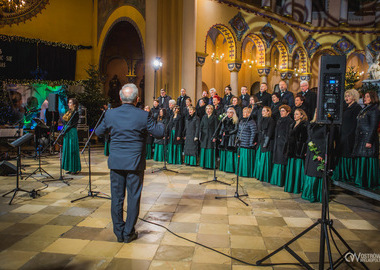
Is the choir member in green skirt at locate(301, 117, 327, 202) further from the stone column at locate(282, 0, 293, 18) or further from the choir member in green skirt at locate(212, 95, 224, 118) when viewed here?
the stone column at locate(282, 0, 293, 18)

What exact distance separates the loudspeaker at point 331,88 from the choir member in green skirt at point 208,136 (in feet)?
16.3

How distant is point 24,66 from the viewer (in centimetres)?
1394

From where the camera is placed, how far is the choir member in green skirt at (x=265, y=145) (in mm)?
6402

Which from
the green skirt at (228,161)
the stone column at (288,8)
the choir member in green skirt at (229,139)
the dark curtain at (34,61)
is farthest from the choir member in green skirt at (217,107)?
the stone column at (288,8)

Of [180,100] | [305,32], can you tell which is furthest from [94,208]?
[305,32]

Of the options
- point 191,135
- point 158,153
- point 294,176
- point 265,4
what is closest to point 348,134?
point 294,176

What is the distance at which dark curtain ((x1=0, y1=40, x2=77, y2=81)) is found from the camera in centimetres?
1347

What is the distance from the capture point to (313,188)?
519cm

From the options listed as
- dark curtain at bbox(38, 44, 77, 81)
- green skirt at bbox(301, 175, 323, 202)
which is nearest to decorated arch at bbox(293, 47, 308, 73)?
dark curtain at bbox(38, 44, 77, 81)

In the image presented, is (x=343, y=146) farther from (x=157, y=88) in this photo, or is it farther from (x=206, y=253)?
(x=157, y=88)

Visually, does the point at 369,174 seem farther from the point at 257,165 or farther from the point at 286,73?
the point at 286,73

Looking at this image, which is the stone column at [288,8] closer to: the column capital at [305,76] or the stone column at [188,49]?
the column capital at [305,76]

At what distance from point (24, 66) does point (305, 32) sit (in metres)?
16.9

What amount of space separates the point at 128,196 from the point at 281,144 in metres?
3.67
